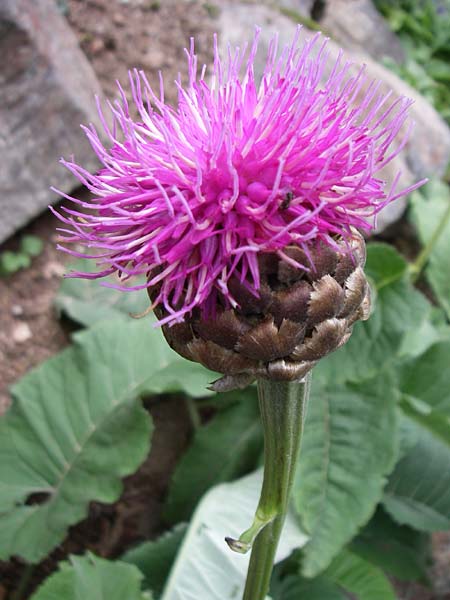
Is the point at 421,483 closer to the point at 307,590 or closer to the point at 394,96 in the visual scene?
the point at 307,590

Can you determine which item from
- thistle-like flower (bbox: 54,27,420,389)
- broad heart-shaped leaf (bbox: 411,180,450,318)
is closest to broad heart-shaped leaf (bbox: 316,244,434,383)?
broad heart-shaped leaf (bbox: 411,180,450,318)

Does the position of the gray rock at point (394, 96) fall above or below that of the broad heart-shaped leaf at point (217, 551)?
above

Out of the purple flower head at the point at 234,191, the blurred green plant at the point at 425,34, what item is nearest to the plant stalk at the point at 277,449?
the purple flower head at the point at 234,191

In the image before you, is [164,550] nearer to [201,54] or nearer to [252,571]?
[252,571]

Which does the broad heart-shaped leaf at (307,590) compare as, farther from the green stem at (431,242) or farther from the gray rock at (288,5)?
the gray rock at (288,5)

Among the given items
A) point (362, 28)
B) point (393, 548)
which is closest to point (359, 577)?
point (393, 548)

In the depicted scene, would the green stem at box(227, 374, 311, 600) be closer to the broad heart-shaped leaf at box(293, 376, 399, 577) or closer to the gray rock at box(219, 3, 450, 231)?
the broad heart-shaped leaf at box(293, 376, 399, 577)
